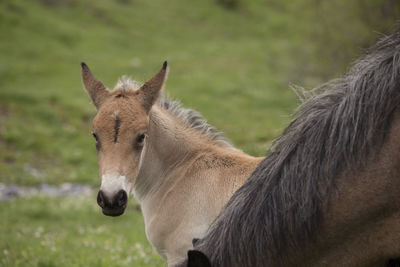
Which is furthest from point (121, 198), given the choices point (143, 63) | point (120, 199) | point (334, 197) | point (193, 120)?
point (143, 63)

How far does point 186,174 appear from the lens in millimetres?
5328

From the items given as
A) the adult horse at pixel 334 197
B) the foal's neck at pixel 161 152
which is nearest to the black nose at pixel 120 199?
the foal's neck at pixel 161 152

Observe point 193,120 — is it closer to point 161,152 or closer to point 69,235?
point 161,152

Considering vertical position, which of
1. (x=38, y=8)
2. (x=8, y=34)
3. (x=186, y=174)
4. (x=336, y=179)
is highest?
(x=38, y=8)

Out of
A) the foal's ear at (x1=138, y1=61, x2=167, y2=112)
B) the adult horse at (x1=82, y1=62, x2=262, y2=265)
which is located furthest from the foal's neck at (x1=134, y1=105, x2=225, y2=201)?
the foal's ear at (x1=138, y1=61, x2=167, y2=112)

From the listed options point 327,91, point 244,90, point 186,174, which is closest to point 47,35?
point 244,90

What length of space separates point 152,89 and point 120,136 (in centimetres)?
72

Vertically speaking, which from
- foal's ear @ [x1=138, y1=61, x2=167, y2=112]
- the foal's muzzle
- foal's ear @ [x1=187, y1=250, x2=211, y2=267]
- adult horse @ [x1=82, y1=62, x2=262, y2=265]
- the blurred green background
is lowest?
foal's ear @ [x1=187, y1=250, x2=211, y2=267]

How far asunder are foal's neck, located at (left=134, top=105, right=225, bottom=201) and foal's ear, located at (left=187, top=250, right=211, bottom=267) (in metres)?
2.65

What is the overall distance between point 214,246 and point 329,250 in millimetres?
703

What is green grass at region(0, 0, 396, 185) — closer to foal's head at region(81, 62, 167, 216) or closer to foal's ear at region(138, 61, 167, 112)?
foal's ear at region(138, 61, 167, 112)

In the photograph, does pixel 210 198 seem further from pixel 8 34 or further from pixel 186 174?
pixel 8 34

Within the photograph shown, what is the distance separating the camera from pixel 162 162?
A: 217 inches

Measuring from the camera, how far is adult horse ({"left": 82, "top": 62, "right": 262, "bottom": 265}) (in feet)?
15.1
